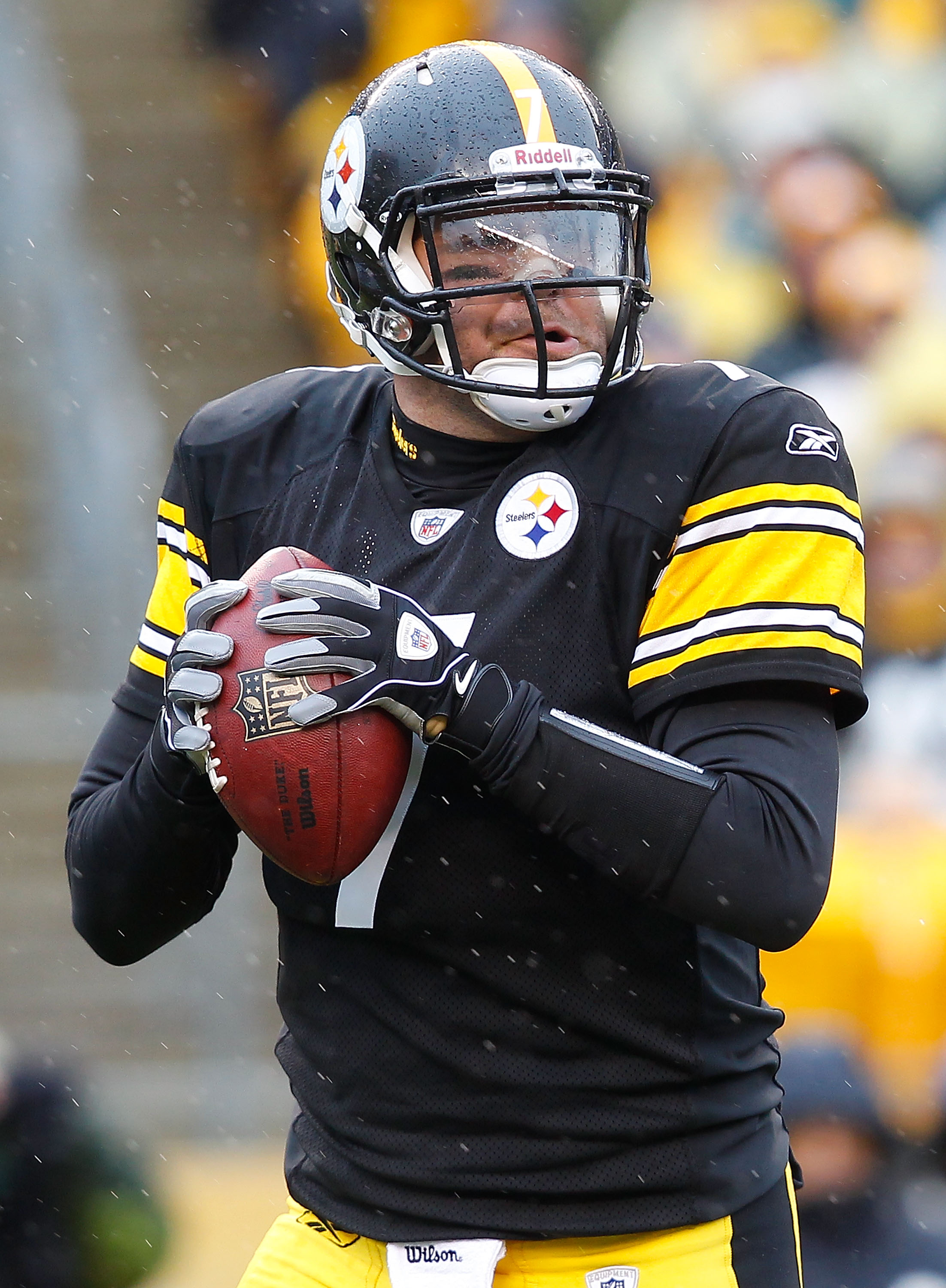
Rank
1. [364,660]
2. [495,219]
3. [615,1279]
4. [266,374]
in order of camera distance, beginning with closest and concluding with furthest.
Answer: [364,660], [615,1279], [495,219], [266,374]

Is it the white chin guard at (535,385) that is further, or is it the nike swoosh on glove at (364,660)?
the white chin guard at (535,385)

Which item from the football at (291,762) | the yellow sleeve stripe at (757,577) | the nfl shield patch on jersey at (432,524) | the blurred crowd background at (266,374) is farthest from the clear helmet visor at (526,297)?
the blurred crowd background at (266,374)

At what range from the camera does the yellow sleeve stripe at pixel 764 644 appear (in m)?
1.52

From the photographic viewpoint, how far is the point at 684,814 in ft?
4.85

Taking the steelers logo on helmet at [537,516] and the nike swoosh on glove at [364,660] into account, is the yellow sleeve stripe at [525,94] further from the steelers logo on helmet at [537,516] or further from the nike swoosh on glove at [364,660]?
the nike swoosh on glove at [364,660]

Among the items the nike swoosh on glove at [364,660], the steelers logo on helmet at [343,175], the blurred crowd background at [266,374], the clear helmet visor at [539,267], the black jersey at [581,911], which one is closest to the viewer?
the nike swoosh on glove at [364,660]

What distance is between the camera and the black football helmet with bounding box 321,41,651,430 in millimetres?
1667

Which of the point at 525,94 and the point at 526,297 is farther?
the point at 525,94

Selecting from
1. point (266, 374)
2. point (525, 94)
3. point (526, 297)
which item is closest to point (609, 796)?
point (526, 297)

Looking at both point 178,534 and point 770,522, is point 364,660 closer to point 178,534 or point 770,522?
point 770,522

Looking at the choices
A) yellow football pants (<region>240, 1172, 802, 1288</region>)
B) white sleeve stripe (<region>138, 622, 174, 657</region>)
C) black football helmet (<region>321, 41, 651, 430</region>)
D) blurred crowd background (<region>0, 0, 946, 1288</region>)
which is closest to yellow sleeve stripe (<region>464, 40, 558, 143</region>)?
black football helmet (<region>321, 41, 651, 430</region>)

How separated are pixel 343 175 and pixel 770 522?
2.29ft

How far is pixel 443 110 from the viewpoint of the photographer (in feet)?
5.81

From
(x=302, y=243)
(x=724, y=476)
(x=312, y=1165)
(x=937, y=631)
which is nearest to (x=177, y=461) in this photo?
(x=724, y=476)
